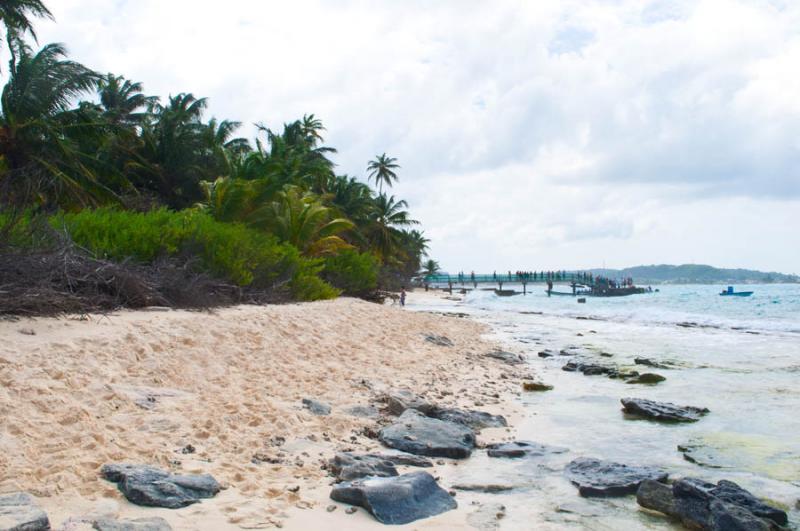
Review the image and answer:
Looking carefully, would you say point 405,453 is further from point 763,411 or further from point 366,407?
point 763,411

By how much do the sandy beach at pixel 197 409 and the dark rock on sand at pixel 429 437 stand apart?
0.26 m

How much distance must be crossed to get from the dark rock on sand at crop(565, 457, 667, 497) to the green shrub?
63.5 ft

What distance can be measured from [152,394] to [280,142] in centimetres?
2057

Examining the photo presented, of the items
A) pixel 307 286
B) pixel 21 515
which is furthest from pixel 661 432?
pixel 307 286

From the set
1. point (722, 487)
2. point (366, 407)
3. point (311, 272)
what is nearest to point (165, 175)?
point (311, 272)

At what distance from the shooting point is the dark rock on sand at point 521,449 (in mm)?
6125

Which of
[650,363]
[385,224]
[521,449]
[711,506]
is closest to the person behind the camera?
[711,506]

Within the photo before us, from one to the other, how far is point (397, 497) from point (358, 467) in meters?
0.68

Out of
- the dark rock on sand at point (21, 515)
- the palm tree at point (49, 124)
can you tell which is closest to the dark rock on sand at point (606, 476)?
the dark rock on sand at point (21, 515)

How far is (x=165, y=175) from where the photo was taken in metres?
27.9

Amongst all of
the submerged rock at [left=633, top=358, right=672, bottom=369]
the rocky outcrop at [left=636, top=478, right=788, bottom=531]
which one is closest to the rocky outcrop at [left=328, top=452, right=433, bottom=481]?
the rocky outcrop at [left=636, top=478, right=788, bottom=531]

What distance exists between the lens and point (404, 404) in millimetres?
7535

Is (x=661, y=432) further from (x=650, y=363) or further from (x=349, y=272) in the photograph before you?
(x=349, y=272)

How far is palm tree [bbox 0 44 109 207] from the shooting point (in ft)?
60.7
